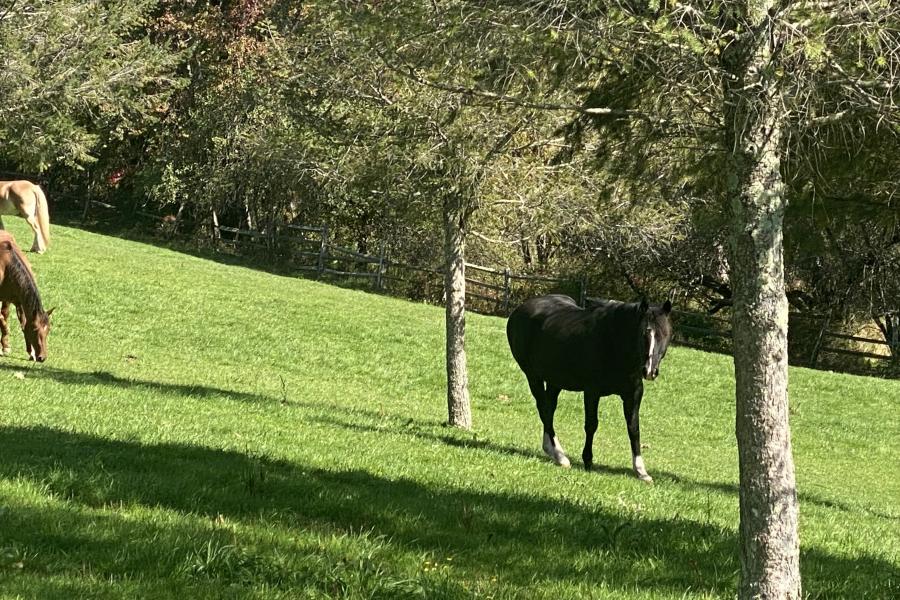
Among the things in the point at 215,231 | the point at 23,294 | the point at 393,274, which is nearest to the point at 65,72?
the point at 215,231

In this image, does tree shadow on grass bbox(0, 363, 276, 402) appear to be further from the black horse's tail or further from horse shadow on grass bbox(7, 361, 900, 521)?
the black horse's tail

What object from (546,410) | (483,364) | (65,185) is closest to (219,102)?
(65,185)

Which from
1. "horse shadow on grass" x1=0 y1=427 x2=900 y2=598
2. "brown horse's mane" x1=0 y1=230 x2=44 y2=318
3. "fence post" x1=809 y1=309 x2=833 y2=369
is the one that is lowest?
"fence post" x1=809 y1=309 x2=833 y2=369

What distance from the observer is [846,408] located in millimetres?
22828

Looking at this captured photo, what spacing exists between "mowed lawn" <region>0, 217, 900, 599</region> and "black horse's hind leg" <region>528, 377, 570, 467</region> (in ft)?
0.81

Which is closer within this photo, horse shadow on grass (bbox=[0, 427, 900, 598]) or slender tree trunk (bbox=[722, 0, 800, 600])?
slender tree trunk (bbox=[722, 0, 800, 600])

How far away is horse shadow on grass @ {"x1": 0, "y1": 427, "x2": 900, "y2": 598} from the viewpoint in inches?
210

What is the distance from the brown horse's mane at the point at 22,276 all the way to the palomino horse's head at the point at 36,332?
76 millimetres

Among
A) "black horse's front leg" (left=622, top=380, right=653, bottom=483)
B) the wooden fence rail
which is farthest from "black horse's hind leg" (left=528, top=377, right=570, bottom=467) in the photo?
the wooden fence rail

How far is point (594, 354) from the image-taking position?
11055mm

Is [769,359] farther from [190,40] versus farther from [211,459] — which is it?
[190,40]

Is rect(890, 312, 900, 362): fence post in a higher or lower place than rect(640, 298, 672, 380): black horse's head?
lower

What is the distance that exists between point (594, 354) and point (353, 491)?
15.4ft

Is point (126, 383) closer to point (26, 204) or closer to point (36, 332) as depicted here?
point (36, 332)
